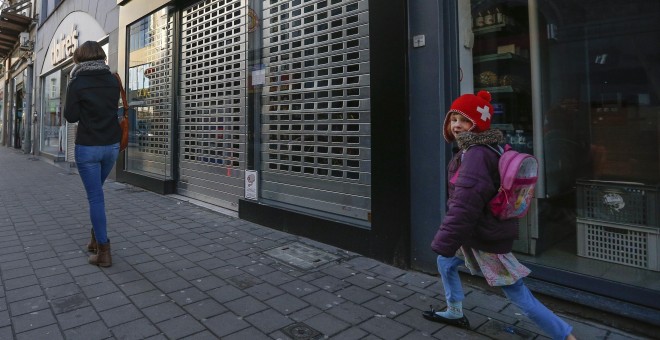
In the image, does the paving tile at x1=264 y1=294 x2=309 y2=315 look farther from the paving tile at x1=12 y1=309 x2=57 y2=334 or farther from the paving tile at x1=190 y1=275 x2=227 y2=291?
the paving tile at x1=12 y1=309 x2=57 y2=334

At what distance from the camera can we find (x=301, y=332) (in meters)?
2.74

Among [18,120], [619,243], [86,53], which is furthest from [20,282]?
[18,120]

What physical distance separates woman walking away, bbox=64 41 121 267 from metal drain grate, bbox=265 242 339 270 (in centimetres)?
164

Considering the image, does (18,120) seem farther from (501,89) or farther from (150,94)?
(501,89)

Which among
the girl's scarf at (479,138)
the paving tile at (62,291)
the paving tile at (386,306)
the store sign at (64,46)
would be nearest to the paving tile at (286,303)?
the paving tile at (386,306)

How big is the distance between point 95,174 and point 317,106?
8.12 feet

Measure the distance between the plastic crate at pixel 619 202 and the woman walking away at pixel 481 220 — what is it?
1837mm

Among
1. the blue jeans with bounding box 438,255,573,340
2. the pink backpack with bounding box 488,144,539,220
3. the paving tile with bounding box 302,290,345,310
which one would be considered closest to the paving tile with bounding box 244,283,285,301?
the paving tile with bounding box 302,290,345,310

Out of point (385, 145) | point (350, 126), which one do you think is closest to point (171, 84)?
point (350, 126)

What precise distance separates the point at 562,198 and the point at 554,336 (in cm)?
226

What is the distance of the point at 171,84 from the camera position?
810cm

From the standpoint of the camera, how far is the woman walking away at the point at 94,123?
383 cm

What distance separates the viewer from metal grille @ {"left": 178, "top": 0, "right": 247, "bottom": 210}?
6.57m

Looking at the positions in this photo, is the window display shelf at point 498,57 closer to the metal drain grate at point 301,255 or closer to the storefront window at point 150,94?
the metal drain grate at point 301,255
